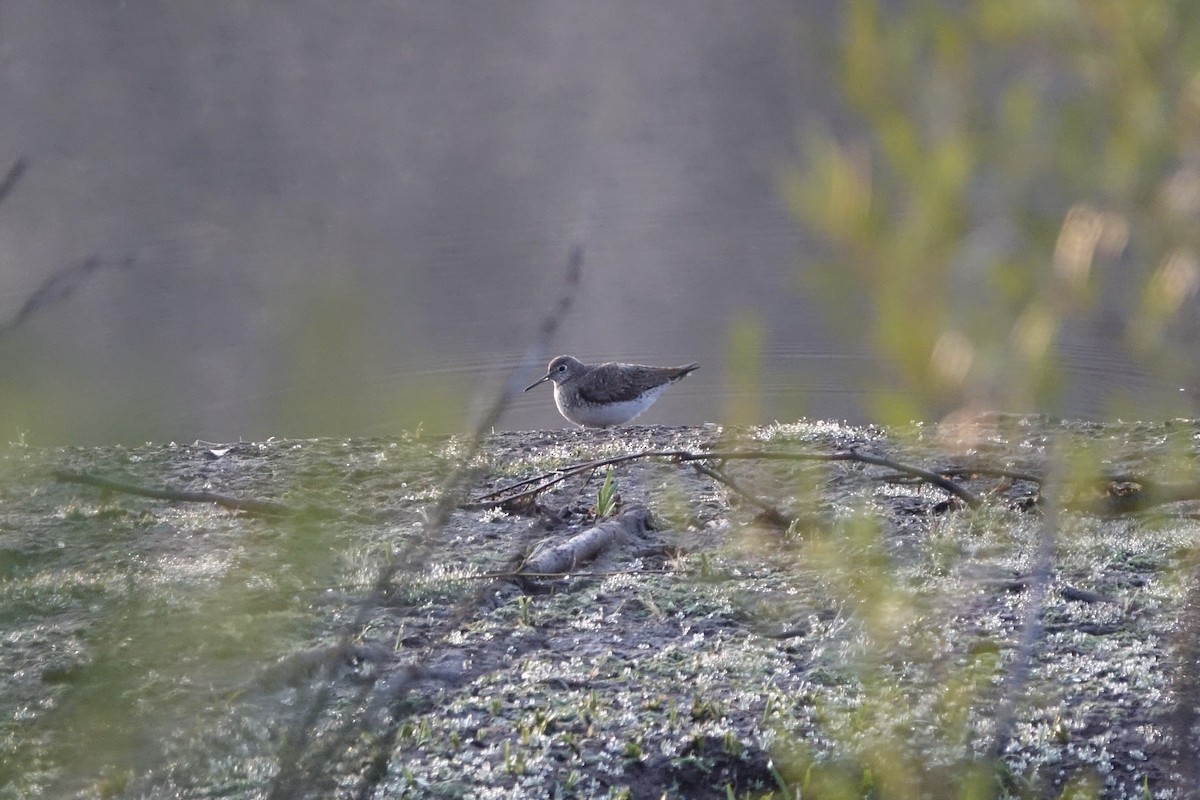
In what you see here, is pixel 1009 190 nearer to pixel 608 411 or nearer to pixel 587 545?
pixel 587 545

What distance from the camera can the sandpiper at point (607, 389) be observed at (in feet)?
19.2

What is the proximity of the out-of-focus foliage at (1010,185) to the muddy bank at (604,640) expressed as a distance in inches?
10.6

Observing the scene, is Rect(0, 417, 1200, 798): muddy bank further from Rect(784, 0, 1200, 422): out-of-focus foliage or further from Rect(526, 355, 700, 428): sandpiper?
Rect(526, 355, 700, 428): sandpiper

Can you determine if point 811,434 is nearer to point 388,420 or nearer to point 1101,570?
point 1101,570

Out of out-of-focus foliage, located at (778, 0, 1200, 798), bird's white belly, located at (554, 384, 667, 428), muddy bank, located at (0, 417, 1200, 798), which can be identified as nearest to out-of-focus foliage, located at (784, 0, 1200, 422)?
out-of-focus foliage, located at (778, 0, 1200, 798)

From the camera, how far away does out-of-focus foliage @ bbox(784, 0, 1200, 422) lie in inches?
51.4

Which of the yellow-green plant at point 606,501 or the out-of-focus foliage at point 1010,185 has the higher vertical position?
the yellow-green plant at point 606,501

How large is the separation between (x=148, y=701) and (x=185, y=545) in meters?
1.01

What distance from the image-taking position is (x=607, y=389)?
19.4 ft

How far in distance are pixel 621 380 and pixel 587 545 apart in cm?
293

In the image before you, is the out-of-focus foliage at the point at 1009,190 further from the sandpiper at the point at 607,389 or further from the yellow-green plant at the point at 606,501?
the sandpiper at the point at 607,389

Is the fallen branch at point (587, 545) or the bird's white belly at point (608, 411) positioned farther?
the bird's white belly at point (608, 411)

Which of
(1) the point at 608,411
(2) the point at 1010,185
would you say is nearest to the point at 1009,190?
(2) the point at 1010,185

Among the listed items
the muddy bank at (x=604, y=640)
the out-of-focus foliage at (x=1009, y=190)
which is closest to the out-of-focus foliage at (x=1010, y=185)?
the out-of-focus foliage at (x=1009, y=190)
